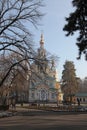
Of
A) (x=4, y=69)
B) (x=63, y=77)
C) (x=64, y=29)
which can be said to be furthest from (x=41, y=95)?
(x=64, y=29)

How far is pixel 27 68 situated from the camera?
42594mm

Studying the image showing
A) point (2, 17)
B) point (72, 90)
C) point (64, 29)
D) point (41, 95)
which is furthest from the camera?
point (41, 95)

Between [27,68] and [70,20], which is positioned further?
[27,68]

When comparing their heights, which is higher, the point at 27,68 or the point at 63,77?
the point at 63,77

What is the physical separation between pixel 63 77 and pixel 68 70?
11.8 feet

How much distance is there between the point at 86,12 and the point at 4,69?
1774 inches

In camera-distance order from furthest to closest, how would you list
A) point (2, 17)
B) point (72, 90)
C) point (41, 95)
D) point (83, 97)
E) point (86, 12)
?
point (83, 97) < point (41, 95) < point (72, 90) < point (2, 17) < point (86, 12)

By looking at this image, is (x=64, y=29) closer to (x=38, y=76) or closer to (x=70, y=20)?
(x=70, y=20)

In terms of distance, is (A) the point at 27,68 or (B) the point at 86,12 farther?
(A) the point at 27,68

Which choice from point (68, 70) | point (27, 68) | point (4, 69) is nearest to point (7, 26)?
point (27, 68)

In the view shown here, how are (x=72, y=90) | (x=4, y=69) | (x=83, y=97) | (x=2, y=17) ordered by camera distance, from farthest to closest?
(x=83, y=97) < (x=72, y=90) < (x=4, y=69) < (x=2, y=17)

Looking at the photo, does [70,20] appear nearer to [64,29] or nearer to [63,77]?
[64,29]

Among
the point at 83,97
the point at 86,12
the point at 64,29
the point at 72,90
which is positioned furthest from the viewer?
the point at 83,97

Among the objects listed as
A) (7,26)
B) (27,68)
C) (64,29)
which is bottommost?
(64,29)
